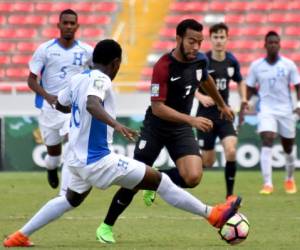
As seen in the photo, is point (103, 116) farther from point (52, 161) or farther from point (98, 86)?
point (52, 161)

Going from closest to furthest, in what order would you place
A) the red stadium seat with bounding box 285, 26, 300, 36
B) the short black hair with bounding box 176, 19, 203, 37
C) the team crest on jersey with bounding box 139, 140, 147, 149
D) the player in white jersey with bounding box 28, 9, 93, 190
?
the short black hair with bounding box 176, 19, 203, 37, the team crest on jersey with bounding box 139, 140, 147, 149, the player in white jersey with bounding box 28, 9, 93, 190, the red stadium seat with bounding box 285, 26, 300, 36

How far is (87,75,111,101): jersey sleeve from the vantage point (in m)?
8.68

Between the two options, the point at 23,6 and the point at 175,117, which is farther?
the point at 23,6

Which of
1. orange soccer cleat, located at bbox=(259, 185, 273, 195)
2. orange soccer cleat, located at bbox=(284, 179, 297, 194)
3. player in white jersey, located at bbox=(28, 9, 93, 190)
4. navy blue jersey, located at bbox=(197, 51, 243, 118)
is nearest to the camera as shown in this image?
player in white jersey, located at bbox=(28, 9, 93, 190)

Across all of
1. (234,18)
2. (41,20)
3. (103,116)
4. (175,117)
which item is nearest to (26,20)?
(41,20)

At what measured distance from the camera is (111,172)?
351 inches

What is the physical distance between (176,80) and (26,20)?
1628cm

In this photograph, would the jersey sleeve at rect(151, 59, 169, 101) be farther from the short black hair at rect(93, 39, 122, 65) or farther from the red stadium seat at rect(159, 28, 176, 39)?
the red stadium seat at rect(159, 28, 176, 39)

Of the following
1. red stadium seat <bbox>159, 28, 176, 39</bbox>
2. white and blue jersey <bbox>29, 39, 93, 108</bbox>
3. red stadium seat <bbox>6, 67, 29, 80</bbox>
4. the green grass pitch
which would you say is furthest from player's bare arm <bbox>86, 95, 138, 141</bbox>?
red stadium seat <bbox>159, 28, 176, 39</bbox>

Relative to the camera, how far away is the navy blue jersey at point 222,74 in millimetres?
14414

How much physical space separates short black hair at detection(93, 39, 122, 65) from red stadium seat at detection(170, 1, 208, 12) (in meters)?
17.8

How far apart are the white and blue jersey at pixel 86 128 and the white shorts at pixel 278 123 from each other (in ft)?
23.2

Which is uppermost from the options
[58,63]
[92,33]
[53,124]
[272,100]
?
[58,63]

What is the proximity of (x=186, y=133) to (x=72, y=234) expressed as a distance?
165cm
